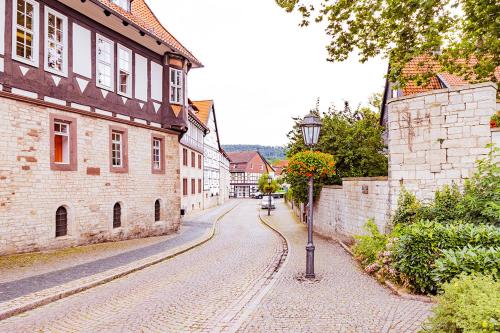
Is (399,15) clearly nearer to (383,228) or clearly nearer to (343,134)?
(383,228)

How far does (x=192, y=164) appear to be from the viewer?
37.9m

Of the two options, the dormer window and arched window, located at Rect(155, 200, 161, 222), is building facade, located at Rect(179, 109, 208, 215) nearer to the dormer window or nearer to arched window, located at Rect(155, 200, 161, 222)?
arched window, located at Rect(155, 200, 161, 222)

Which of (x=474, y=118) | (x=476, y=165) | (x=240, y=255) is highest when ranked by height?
(x=474, y=118)

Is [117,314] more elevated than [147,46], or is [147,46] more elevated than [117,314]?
[147,46]

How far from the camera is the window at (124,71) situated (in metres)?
16.1

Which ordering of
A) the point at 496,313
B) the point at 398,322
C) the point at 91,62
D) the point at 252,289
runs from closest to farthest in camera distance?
the point at 496,313 < the point at 398,322 < the point at 252,289 < the point at 91,62

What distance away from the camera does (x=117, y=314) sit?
653 centimetres

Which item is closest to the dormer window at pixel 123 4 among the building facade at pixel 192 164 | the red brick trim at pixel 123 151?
the red brick trim at pixel 123 151

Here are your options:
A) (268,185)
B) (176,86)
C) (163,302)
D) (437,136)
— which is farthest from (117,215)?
(268,185)

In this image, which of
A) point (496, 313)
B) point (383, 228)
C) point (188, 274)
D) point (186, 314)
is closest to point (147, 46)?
point (188, 274)

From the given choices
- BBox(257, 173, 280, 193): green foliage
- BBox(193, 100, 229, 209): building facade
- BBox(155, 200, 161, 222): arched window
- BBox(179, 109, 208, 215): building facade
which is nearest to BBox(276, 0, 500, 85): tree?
BBox(155, 200, 161, 222): arched window

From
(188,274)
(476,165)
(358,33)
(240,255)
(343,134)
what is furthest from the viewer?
(343,134)

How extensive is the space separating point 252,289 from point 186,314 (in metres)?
2.04

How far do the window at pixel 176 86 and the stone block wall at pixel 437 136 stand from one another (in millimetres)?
11691
